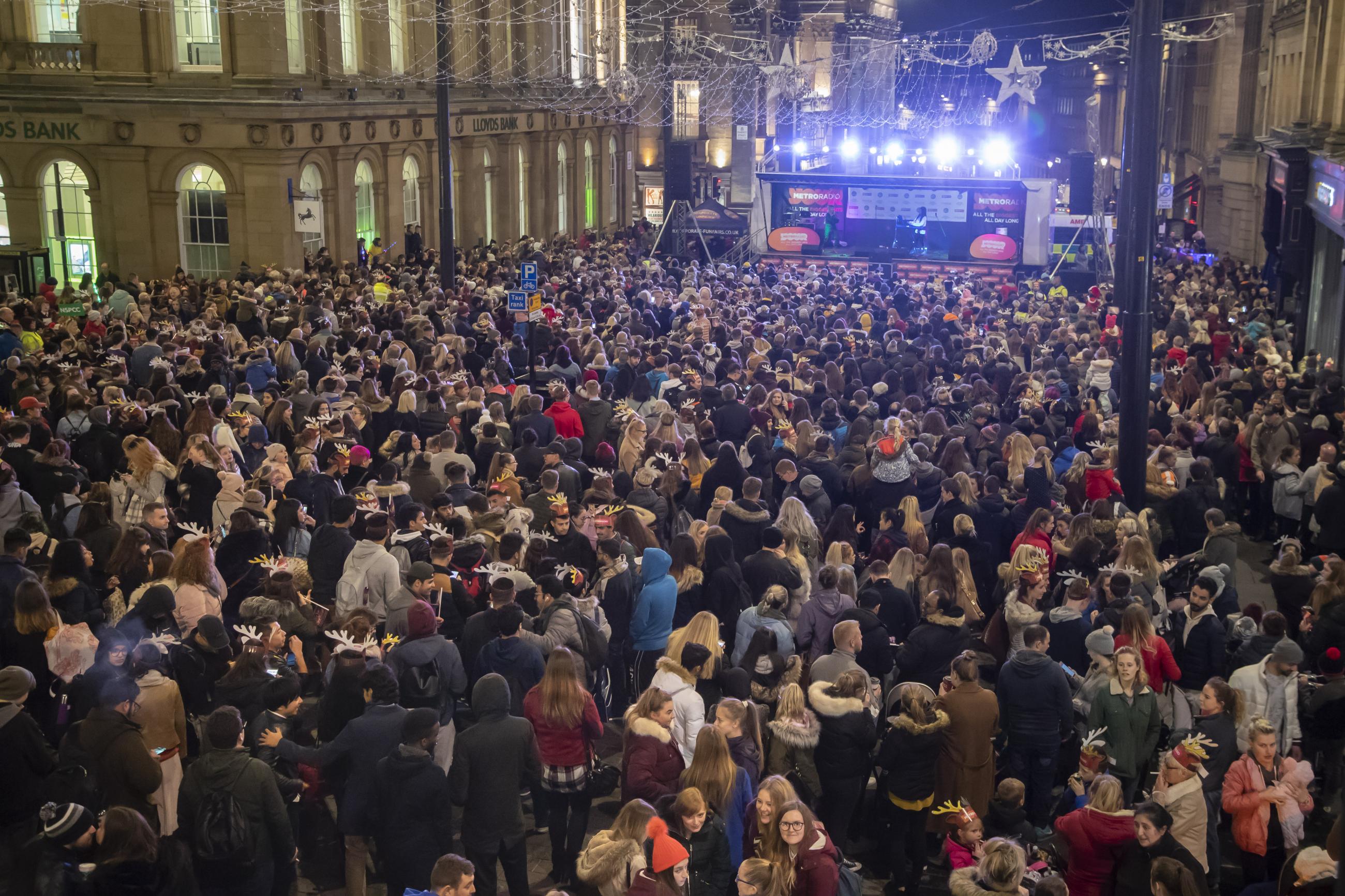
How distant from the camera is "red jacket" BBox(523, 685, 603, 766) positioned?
822 cm

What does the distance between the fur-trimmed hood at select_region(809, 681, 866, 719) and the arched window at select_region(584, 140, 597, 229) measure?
171 ft

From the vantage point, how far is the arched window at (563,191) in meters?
55.7

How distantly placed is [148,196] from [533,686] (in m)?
27.7

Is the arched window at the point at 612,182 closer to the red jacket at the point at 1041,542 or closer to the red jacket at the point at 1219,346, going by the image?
the red jacket at the point at 1219,346

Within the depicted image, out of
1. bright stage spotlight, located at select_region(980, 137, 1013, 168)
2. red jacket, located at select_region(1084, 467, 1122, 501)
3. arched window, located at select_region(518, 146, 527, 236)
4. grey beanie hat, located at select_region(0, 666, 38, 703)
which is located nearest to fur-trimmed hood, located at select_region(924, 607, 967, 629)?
red jacket, located at select_region(1084, 467, 1122, 501)

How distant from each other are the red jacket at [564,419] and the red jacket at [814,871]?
8.66 meters

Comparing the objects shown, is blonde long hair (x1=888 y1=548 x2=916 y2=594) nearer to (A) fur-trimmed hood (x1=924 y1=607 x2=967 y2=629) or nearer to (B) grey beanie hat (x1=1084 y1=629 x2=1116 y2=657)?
(A) fur-trimmed hood (x1=924 y1=607 x2=967 y2=629)

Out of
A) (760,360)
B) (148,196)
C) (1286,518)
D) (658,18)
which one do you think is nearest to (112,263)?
(148,196)

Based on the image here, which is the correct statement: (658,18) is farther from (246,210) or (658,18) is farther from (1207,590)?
(1207,590)

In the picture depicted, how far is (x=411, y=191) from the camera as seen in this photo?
4191 cm

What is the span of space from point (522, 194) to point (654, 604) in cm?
4318

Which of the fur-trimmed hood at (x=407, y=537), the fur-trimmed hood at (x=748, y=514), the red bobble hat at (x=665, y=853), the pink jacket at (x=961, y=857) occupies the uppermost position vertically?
the fur-trimmed hood at (x=407, y=537)

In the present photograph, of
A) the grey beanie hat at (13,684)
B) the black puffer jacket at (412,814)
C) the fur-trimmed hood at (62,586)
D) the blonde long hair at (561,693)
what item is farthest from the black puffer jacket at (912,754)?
the fur-trimmed hood at (62,586)

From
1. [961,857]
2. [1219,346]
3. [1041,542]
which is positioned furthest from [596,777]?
[1219,346]
